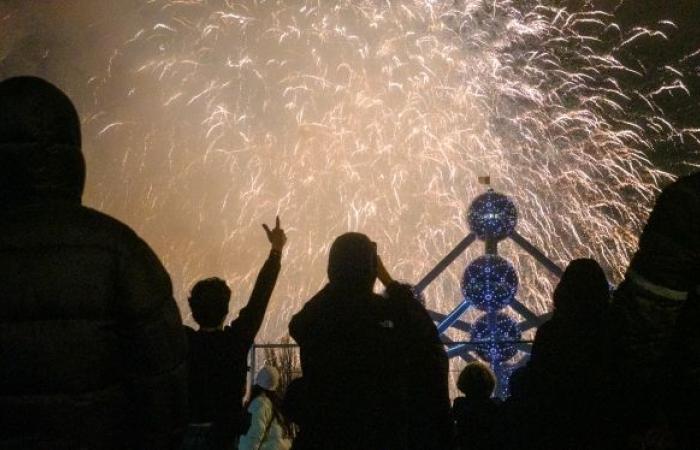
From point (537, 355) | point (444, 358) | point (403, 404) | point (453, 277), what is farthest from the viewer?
point (453, 277)

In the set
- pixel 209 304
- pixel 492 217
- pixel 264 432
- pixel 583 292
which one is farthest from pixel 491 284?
pixel 209 304

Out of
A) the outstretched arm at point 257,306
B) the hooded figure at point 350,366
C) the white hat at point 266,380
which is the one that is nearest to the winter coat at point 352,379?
the hooded figure at point 350,366

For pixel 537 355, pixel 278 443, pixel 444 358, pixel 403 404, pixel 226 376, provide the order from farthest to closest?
pixel 278 443
pixel 537 355
pixel 226 376
pixel 444 358
pixel 403 404

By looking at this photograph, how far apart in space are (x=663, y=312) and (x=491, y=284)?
10.3m

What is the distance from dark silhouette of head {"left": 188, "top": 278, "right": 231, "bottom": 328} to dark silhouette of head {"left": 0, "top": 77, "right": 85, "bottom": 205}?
65.6 inches

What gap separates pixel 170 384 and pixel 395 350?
1.23 metres

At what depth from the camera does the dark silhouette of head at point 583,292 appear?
3.85m

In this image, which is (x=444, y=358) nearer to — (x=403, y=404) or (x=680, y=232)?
(x=403, y=404)

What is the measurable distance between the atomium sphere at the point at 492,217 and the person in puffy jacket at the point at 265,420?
791 centimetres

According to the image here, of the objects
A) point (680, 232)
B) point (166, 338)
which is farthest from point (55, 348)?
point (680, 232)

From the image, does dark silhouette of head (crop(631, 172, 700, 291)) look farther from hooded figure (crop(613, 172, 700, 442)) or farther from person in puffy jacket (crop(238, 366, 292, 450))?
person in puffy jacket (crop(238, 366, 292, 450))

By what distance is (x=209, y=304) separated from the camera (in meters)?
3.96

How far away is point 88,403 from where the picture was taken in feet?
7.18

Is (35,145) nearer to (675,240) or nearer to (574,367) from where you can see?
(675,240)
